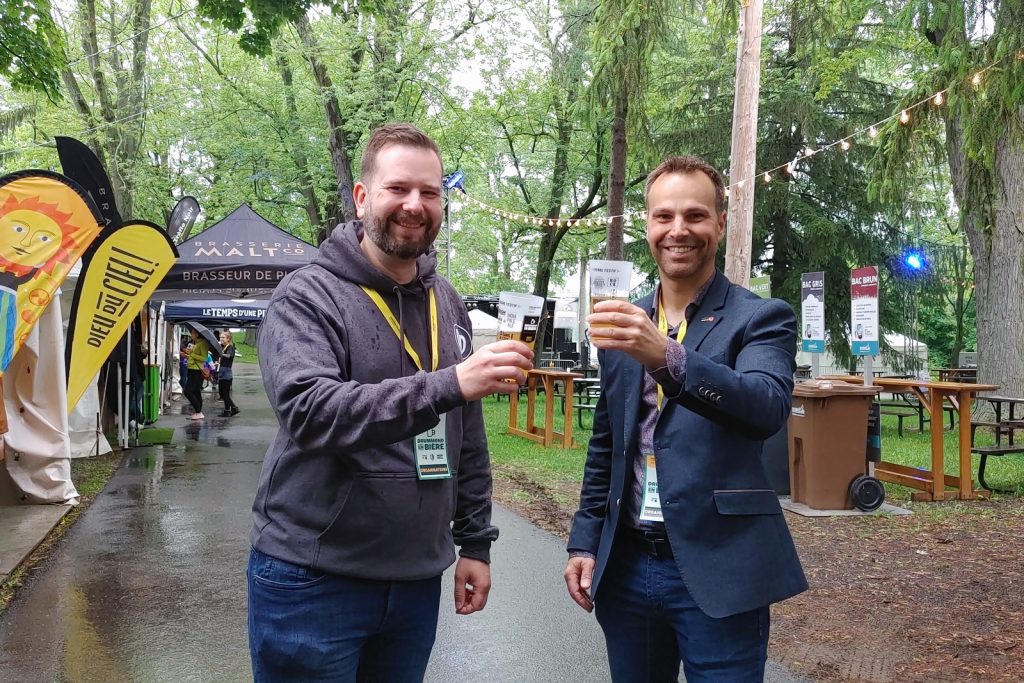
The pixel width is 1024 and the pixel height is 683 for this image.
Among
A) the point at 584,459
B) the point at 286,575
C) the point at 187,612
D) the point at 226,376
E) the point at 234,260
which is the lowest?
the point at 187,612

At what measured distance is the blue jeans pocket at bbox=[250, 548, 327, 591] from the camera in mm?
2012

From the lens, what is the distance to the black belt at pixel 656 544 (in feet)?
7.18

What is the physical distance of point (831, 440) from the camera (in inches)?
327

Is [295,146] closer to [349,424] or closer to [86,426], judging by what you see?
[86,426]

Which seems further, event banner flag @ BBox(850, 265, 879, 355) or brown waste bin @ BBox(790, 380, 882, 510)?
event banner flag @ BBox(850, 265, 879, 355)

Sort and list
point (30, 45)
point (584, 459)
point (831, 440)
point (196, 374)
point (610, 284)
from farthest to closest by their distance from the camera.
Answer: point (196, 374), point (584, 459), point (30, 45), point (831, 440), point (610, 284)

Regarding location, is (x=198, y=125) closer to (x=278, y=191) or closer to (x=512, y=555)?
(x=278, y=191)

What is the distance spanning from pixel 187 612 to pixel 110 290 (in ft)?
18.5

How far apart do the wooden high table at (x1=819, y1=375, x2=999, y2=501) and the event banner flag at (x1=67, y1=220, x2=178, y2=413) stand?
852cm

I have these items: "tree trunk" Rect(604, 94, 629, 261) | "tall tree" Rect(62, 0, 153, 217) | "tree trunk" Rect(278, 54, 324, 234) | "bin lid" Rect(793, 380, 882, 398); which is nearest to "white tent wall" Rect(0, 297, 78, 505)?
"bin lid" Rect(793, 380, 882, 398)

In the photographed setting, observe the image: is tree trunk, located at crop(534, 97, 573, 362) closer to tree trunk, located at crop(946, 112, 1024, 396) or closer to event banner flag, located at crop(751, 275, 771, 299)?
tree trunk, located at crop(946, 112, 1024, 396)

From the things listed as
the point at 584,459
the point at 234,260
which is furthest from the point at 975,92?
the point at 234,260

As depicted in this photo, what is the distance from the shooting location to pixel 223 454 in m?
13.4

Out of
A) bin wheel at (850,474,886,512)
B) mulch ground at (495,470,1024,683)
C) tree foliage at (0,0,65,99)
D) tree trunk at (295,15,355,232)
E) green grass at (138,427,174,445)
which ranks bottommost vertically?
green grass at (138,427,174,445)
